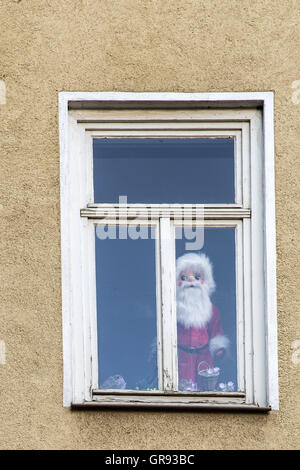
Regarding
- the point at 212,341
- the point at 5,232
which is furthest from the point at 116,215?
the point at 212,341

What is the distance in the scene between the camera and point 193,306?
4.68 m

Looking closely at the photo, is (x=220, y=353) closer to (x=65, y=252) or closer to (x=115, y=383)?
(x=115, y=383)

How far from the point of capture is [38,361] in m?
4.44

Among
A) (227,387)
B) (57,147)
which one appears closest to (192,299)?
A: (227,387)

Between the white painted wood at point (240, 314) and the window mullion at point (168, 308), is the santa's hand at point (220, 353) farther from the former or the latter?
the window mullion at point (168, 308)

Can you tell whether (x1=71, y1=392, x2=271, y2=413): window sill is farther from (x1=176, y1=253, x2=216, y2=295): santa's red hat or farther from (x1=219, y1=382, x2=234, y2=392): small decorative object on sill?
(x1=176, y1=253, x2=216, y2=295): santa's red hat

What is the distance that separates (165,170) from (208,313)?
91 centimetres

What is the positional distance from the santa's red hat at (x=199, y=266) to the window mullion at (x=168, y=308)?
0.09 meters

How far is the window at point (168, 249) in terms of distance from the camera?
4473 mm

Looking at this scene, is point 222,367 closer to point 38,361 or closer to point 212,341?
point 212,341

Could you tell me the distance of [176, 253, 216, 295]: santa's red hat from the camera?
4.69 m

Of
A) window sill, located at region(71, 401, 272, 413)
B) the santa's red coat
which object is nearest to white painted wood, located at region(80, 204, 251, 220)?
the santa's red coat

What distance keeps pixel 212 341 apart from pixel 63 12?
213 cm

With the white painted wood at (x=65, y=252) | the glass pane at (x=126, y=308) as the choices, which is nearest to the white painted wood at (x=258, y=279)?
the glass pane at (x=126, y=308)
